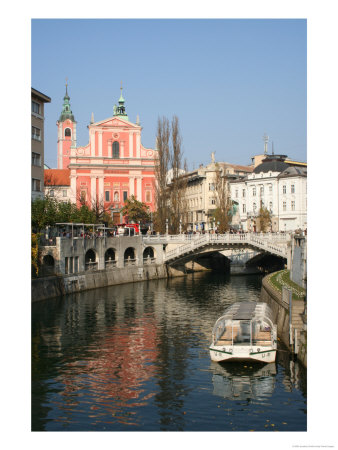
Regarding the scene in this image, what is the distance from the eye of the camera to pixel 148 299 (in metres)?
49.9

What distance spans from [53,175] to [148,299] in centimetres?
6245

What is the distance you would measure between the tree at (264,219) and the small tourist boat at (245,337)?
5314 centimetres

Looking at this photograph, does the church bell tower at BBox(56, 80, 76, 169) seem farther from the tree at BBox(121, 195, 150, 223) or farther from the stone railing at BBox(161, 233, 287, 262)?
the stone railing at BBox(161, 233, 287, 262)

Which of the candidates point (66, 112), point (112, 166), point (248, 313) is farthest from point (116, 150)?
point (248, 313)

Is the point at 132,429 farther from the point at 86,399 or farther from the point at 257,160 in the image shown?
the point at 257,160

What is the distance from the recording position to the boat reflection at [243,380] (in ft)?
75.3

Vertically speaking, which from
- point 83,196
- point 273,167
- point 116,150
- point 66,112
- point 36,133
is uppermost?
point 66,112

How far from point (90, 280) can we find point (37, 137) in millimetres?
16186

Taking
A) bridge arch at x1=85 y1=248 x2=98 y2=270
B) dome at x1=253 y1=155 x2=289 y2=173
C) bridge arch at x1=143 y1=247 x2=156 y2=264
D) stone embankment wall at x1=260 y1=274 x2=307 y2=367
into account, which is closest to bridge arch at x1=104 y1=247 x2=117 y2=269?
bridge arch at x1=85 y1=248 x2=98 y2=270

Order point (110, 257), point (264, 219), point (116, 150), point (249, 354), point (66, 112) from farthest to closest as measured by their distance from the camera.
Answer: point (66, 112) → point (116, 150) → point (264, 219) → point (110, 257) → point (249, 354)

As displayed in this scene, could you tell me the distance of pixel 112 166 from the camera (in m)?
94.8

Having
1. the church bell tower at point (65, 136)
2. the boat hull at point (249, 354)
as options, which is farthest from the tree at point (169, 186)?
the church bell tower at point (65, 136)

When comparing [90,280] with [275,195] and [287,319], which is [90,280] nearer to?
[287,319]
